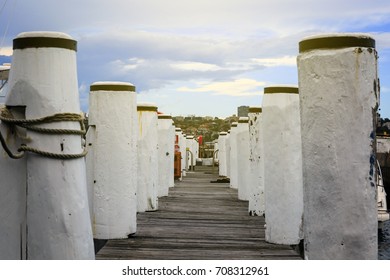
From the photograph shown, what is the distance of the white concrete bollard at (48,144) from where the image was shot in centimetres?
326

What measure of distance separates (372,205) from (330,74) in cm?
84

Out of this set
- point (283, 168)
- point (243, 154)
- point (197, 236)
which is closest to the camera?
point (283, 168)

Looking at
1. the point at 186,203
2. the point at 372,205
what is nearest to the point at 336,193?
the point at 372,205

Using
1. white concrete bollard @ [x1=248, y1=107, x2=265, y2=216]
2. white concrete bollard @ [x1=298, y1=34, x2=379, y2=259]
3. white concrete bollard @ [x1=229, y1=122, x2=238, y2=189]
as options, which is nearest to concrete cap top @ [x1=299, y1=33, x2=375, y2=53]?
white concrete bollard @ [x1=298, y1=34, x2=379, y2=259]

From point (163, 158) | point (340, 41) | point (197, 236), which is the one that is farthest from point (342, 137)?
point (163, 158)

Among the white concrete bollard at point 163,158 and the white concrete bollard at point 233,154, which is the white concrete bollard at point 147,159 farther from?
the white concrete bollard at point 233,154

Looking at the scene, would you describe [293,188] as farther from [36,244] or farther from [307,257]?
[36,244]

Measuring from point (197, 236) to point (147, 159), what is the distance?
9.05 ft

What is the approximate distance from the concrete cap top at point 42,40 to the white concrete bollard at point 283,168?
3.51 metres

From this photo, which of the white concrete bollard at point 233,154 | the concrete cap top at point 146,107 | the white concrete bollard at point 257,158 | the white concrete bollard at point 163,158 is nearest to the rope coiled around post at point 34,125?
the white concrete bollard at point 257,158

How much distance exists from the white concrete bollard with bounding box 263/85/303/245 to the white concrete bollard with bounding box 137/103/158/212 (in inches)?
120

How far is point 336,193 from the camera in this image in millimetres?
3213

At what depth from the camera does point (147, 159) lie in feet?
29.4

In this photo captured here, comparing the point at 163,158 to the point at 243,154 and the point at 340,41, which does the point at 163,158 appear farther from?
the point at 340,41
